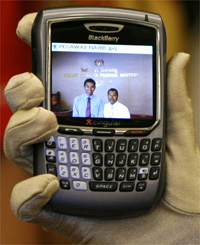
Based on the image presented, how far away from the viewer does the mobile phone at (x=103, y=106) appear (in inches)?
24.0

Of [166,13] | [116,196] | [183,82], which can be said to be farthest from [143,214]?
[166,13]

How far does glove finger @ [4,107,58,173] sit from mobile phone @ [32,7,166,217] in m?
0.02

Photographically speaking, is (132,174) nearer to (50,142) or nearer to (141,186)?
(141,186)

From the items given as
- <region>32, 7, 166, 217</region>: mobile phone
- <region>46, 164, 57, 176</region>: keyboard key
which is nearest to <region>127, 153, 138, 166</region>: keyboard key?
<region>32, 7, 166, 217</region>: mobile phone

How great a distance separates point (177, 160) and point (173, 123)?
0.18 feet

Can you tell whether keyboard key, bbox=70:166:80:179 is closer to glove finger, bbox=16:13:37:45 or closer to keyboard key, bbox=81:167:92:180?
keyboard key, bbox=81:167:92:180

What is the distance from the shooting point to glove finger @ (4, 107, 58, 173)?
58 cm

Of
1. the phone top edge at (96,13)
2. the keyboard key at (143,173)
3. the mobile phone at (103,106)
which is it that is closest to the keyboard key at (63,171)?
the mobile phone at (103,106)

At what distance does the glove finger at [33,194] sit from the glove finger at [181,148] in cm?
18

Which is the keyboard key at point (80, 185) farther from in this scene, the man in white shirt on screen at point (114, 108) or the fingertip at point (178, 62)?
the fingertip at point (178, 62)

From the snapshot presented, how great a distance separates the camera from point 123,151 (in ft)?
2.03

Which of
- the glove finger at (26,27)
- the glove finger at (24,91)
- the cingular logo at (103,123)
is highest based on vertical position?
the glove finger at (26,27)

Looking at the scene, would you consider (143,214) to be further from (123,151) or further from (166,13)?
(166,13)

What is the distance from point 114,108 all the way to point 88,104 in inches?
1.5
